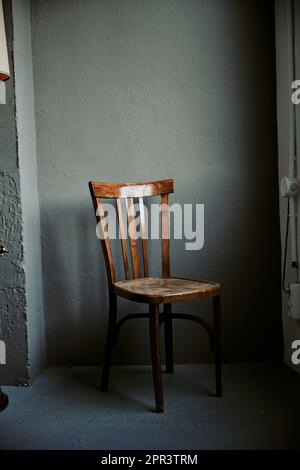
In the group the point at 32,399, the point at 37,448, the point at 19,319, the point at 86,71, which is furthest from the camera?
the point at 86,71

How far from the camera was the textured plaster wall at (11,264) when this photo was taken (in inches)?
84.4

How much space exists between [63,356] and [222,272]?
3.12 ft

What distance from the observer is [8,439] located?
1629 millimetres

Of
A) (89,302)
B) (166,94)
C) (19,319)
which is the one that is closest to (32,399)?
(19,319)

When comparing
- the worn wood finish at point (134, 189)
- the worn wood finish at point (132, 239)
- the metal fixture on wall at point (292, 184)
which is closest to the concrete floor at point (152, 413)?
the metal fixture on wall at point (292, 184)

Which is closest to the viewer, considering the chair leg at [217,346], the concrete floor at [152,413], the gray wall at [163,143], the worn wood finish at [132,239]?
the concrete floor at [152,413]

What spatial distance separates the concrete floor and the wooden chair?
0.34 feet

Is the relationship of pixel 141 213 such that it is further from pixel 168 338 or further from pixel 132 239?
pixel 168 338

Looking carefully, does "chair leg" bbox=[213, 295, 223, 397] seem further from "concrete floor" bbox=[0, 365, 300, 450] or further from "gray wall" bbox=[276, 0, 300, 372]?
"gray wall" bbox=[276, 0, 300, 372]

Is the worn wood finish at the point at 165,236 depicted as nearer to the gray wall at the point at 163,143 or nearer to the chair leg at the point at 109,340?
the gray wall at the point at 163,143

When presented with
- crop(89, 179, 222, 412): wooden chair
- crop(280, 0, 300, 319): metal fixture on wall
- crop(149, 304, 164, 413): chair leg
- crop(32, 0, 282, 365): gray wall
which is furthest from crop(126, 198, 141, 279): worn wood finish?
crop(280, 0, 300, 319): metal fixture on wall

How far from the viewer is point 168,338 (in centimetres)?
227

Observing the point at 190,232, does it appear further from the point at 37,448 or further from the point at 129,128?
the point at 37,448

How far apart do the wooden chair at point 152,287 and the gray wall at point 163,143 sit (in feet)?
0.60
